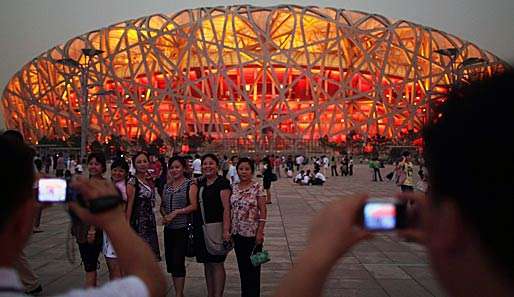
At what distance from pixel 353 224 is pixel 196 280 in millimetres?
5436

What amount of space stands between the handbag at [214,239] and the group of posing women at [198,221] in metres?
0.04

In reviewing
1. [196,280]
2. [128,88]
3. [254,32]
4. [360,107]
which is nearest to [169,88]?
[128,88]

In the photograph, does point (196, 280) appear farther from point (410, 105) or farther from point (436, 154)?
point (410, 105)


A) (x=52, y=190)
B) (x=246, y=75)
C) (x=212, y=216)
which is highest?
(x=246, y=75)

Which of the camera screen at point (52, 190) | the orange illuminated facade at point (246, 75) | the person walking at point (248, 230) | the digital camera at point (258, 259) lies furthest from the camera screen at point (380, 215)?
the orange illuminated facade at point (246, 75)

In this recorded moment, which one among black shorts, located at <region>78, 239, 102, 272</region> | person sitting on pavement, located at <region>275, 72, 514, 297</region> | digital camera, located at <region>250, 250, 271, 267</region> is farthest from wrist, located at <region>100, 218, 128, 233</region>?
black shorts, located at <region>78, 239, 102, 272</region>

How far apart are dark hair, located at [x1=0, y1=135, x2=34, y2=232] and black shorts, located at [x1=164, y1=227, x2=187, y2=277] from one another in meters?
4.17

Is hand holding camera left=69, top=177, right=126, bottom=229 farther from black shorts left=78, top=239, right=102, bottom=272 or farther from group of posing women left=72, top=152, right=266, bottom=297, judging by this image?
black shorts left=78, top=239, right=102, bottom=272

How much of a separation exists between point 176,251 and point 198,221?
0.38 meters

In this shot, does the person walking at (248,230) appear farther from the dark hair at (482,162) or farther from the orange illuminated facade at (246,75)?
the orange illuminated facade at (246,75)

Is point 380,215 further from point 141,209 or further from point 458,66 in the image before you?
point 458,66

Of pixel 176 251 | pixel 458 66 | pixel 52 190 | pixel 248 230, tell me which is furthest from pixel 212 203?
pixel 458 66

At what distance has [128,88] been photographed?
58594 mm

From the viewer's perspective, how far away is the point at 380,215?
968 mm
